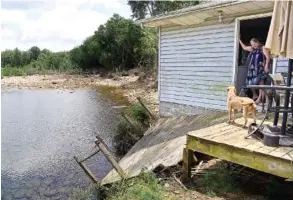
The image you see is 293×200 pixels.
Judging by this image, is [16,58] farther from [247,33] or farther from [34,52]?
[247,33]

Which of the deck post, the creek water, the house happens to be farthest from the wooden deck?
the creek water

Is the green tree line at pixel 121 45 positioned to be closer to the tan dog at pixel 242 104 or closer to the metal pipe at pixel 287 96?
the tan dog at pixel 242 104

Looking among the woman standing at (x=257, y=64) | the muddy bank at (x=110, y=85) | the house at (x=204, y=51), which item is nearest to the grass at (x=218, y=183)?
the woman standing at (x=257, y=64)

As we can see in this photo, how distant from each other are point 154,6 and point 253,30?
28319 mm

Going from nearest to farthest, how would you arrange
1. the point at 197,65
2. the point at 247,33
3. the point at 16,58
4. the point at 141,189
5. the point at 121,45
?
the point at 141,189
the point at 197,65
the point at 247,33
the point at 121,45
the point at 16,58

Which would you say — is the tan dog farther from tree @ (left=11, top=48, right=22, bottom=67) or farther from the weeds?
tree @ (left=11, top=48, right=22, bottom=67)

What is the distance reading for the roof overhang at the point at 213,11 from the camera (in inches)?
229

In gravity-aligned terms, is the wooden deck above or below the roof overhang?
below

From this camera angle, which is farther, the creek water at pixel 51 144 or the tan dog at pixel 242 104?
the creek water at pixel 51 144

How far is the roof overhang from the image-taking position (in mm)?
5821

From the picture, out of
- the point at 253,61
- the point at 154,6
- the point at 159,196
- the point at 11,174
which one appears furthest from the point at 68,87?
the point at 159,196

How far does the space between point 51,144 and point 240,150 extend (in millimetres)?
9446

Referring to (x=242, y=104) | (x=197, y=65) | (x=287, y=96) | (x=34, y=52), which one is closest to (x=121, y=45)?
(x=197, y=65)

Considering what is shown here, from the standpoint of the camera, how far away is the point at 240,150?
3.38 metres
